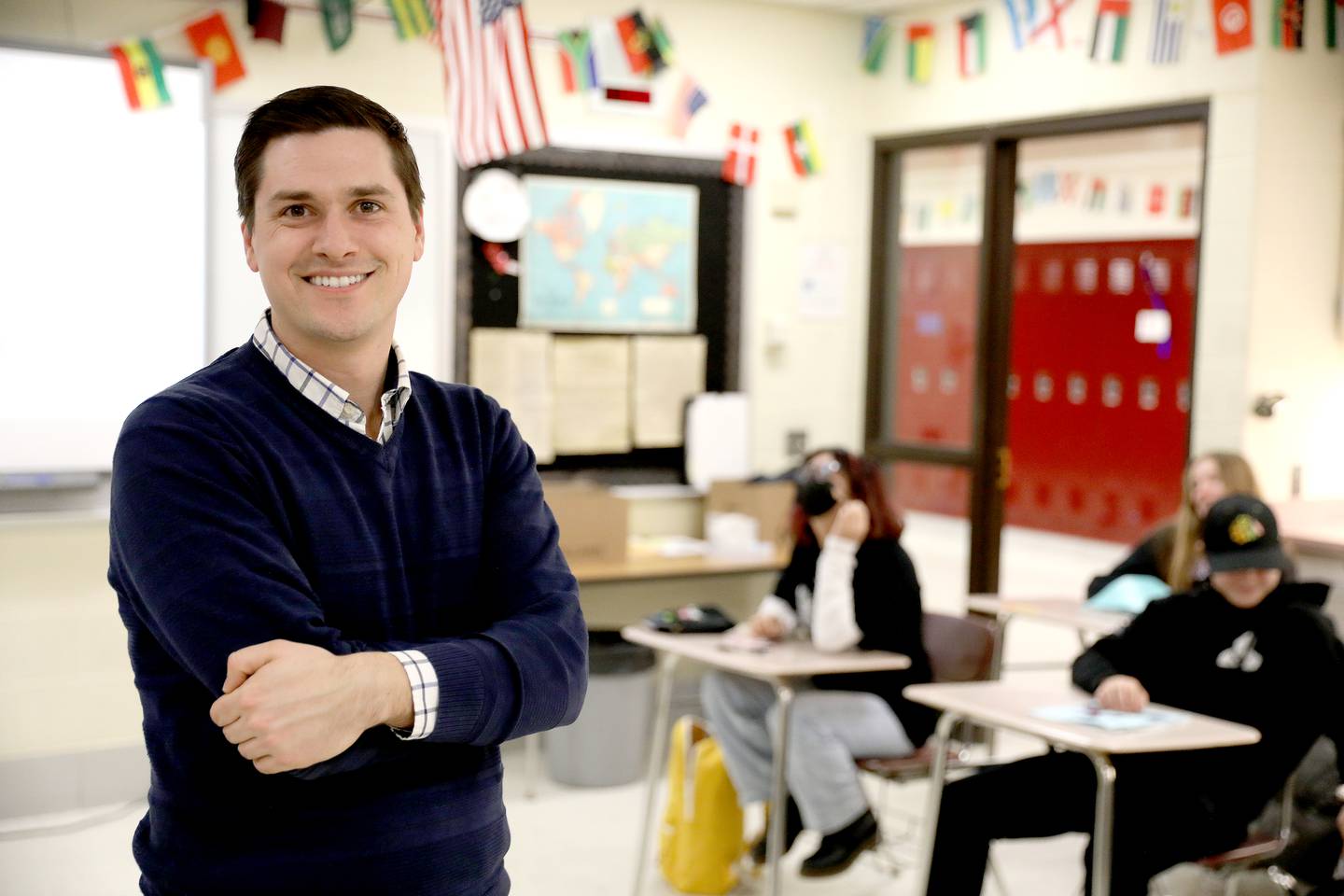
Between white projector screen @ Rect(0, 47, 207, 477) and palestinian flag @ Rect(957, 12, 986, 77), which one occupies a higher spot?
palestinian flag @ Rect(957, 12, 986, 77)

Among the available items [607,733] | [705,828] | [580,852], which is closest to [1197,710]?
[705,828]

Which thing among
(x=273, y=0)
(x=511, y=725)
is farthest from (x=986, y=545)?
(x=511, y=725)

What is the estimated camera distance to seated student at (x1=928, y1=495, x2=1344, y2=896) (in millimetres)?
2945

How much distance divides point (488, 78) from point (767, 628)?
1769 millimetres

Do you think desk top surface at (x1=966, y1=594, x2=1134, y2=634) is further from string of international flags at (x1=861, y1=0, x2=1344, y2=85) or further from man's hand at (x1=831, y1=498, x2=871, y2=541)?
string of international flags at (x1=861, y1=0, x2=1344, y2=85)

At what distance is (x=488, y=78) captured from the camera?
404 centimetres

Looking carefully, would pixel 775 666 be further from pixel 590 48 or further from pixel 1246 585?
pixel 590 48

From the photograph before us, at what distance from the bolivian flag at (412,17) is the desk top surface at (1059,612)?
2.56 m

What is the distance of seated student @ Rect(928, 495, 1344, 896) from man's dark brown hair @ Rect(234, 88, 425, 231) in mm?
2248

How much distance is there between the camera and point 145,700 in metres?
1.14

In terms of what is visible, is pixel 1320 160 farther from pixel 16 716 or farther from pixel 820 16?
pixel 16 716

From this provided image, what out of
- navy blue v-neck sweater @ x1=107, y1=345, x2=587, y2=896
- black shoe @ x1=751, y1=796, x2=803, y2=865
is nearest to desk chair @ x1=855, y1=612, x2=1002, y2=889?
black shoe @ x1=751, y1=796, x2=803, y2=865

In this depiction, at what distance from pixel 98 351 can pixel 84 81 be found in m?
0.75

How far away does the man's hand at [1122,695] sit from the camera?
2.95 meters
